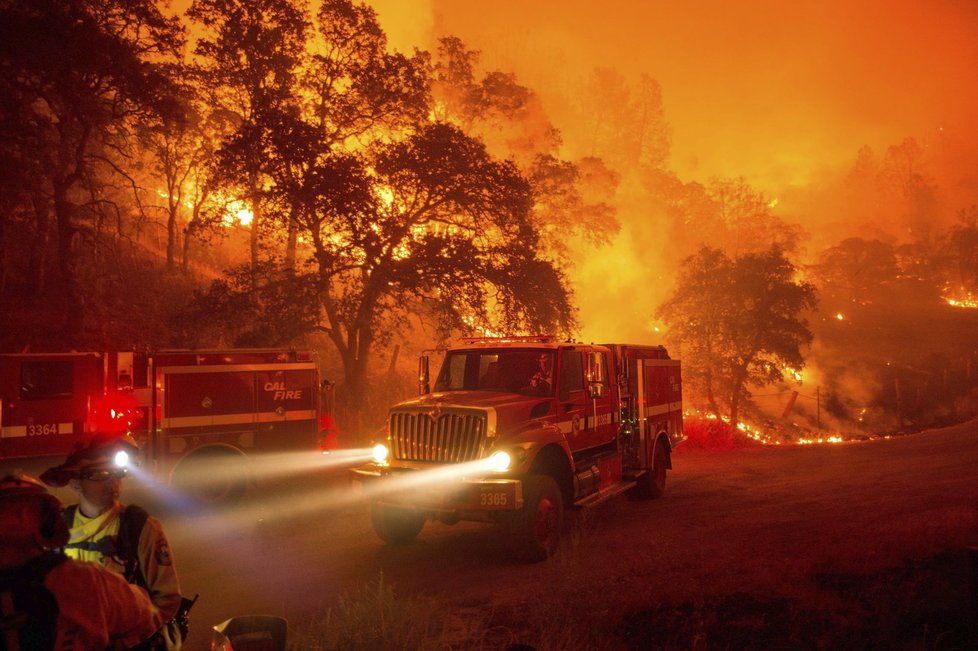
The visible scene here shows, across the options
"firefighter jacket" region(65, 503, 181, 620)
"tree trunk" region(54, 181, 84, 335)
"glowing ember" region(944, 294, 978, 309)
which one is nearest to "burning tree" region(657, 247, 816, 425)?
"tree trunk" region(54, 181, 84, 335)

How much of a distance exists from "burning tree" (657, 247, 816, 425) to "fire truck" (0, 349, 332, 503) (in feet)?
65.5

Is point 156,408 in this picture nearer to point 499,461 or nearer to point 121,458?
point 499,461

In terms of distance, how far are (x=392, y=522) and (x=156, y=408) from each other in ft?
15.3

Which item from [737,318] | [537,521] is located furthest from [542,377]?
A: [737,318]

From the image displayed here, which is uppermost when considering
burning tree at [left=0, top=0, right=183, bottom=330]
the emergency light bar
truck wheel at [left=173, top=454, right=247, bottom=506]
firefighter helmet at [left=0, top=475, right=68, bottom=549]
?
burning tree at [left=0, top=0, right=183, bottom=330]

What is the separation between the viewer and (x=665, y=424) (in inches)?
485

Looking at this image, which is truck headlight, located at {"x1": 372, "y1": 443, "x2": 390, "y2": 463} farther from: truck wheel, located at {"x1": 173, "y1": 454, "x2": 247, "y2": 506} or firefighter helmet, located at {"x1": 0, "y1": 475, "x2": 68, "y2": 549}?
firefighter helmet, located at {"x1": 0, "y1": 475, "x2": 68, "y2": 549}

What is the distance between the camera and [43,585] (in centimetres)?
216

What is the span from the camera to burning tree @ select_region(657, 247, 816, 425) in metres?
27.0

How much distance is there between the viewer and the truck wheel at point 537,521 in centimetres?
761

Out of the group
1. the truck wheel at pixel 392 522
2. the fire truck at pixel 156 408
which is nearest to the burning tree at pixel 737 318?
the fire truck at pixel 156 408

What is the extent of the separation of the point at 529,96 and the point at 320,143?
15.3 metres

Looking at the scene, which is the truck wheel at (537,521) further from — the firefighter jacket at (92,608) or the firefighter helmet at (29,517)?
the firefighter helmet at (29,517)

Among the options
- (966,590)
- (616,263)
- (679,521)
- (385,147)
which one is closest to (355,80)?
(385,147)
